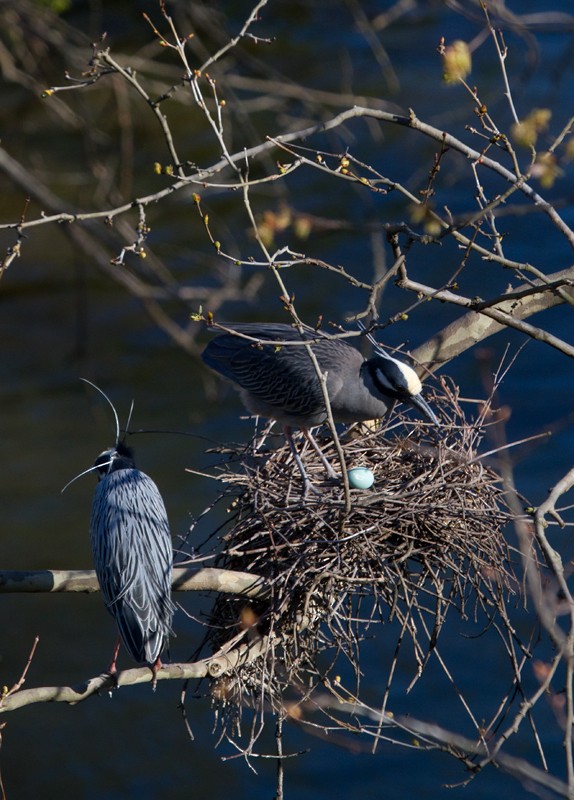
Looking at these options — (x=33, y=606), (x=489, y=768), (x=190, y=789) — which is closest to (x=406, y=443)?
(x=489, y=768)

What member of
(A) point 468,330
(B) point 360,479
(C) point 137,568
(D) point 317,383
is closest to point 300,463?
(B) point 360,479

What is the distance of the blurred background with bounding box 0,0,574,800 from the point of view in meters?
10.3

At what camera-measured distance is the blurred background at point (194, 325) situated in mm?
10273

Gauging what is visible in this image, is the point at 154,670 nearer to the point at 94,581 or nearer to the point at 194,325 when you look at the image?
the point at 94,581

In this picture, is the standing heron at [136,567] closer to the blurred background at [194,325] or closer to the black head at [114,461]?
the black head at [114,461]

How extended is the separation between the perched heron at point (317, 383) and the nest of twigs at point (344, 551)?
0.27 meters

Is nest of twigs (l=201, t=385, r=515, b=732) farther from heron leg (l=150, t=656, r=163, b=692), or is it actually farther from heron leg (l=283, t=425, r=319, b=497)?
heron leg (l=150, t=656, r=163, b=692)

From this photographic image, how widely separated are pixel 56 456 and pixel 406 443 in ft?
31.9

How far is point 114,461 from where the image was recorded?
455cm

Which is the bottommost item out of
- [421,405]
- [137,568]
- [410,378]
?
[137,568]

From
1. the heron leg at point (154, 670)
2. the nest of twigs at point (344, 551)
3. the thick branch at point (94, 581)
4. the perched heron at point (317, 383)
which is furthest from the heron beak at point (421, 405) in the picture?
the heron leg at point (154, 670)

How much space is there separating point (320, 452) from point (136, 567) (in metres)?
0.82

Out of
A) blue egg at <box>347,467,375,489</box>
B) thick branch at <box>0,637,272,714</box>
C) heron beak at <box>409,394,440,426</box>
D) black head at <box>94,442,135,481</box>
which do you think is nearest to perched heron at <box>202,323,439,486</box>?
heron beak at <box>409,394,440,426</box>

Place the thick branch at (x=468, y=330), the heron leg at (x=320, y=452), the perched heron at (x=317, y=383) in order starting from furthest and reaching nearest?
1. the thick branch at (x=468, y=330)
2. the perched heron at (x=317, y=383)
3. the heron leg at (x=320, y=452)
